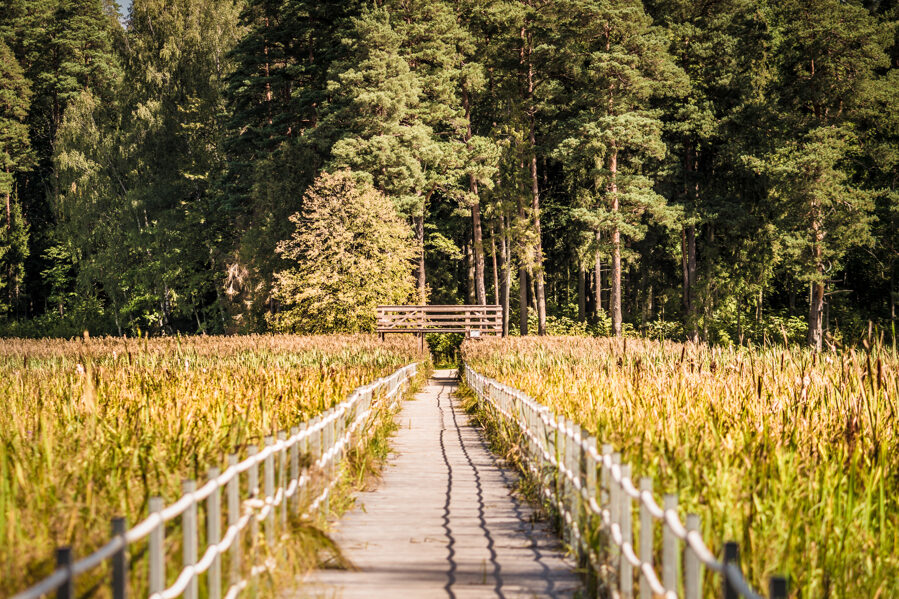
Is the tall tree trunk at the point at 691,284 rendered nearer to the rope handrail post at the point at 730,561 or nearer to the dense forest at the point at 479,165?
the dense forest at the point at 479,165

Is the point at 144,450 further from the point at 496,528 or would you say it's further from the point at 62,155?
the point at 62,155

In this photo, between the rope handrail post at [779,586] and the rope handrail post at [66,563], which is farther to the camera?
the rope handrail post at [66,563]

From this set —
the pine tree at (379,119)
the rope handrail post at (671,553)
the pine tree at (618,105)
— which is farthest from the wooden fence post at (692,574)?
the pine tree at (379,119)

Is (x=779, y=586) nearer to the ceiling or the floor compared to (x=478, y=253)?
nearer to the floor

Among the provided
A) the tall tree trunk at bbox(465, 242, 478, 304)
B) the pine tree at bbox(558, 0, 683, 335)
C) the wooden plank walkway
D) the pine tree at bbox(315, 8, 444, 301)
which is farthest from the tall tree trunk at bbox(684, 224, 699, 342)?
the wooden plank walkway

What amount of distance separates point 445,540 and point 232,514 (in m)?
2.25

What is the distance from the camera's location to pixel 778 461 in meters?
5.32

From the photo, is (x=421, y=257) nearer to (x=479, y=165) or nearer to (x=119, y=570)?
(x=479, y=165)

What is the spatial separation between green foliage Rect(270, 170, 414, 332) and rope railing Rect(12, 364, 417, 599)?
26.7 meters

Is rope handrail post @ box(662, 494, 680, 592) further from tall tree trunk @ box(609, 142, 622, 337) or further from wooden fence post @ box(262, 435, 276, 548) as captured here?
tall tree trunk @ box(609, 142, 622, 337)

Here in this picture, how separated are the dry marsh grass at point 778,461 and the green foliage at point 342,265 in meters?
25.1

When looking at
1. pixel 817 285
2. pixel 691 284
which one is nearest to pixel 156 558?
pixel 817 285

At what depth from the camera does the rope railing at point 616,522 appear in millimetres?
3094

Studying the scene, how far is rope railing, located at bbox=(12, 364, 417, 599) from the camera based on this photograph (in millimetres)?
2959
